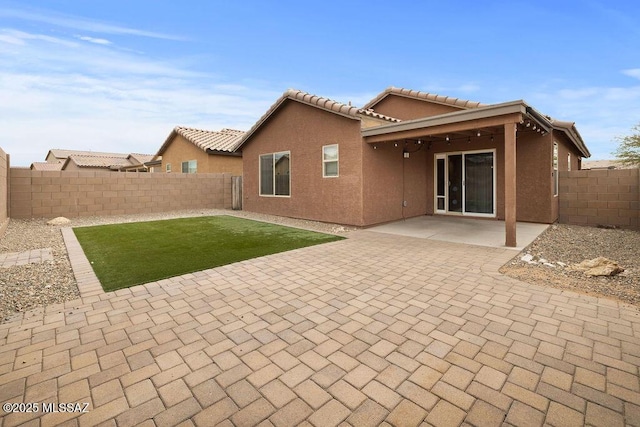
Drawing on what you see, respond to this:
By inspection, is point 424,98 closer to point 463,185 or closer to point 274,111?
point 463,185

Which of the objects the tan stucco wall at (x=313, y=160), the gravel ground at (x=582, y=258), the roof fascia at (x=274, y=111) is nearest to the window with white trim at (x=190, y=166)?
the roof fascia at (x=274, y=111)

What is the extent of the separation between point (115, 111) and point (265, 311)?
2141cm

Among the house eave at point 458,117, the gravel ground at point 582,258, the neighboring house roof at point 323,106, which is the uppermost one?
the neighboring house roof at point 323,106

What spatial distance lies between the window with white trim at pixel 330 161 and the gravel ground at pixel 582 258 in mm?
5540

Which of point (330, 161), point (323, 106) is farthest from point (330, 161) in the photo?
point (323, 106)

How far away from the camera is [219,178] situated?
605 inches

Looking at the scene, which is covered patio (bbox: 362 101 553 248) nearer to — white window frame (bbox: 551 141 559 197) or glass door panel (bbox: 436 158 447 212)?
glass door panel (bbox: 436 158 447 212)

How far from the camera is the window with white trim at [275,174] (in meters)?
11.8

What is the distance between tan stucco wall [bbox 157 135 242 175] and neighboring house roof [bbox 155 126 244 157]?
1.25 ft

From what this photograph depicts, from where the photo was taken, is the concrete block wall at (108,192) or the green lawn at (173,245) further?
the concrete block wall at (108,192)

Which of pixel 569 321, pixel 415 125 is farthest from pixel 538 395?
pixel 415 125

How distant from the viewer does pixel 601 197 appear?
31.2 feet

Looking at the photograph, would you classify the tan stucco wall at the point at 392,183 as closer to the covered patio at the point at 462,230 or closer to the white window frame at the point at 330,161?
the covered patio at the point at 462,230

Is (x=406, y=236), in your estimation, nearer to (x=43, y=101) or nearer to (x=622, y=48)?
(x=622, y=48)
